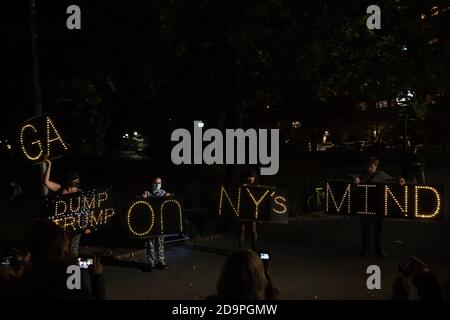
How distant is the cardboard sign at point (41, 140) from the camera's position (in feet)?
28.7

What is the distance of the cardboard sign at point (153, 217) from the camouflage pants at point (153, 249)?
0.22 m

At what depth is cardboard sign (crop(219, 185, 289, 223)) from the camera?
9742mm

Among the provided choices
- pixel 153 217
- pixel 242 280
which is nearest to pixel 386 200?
pixel 153 217

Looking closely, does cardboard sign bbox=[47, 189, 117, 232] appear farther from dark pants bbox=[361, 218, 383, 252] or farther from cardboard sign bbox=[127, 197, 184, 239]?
dark pants bbox=[361, 218, 383, 252]

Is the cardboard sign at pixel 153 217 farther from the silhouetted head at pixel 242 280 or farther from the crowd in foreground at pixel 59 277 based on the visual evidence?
the silhouetted head at pixel 242 280

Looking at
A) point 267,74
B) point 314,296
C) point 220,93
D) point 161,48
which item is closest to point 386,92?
point 267,74

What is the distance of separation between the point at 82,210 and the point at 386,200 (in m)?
5.09

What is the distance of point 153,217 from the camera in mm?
9227

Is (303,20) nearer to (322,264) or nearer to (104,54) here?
Result: (104,54)

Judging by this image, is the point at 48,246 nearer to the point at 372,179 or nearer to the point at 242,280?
the point at 242,280

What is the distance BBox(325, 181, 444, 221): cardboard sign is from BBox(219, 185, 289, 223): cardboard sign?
1040 millimetres
